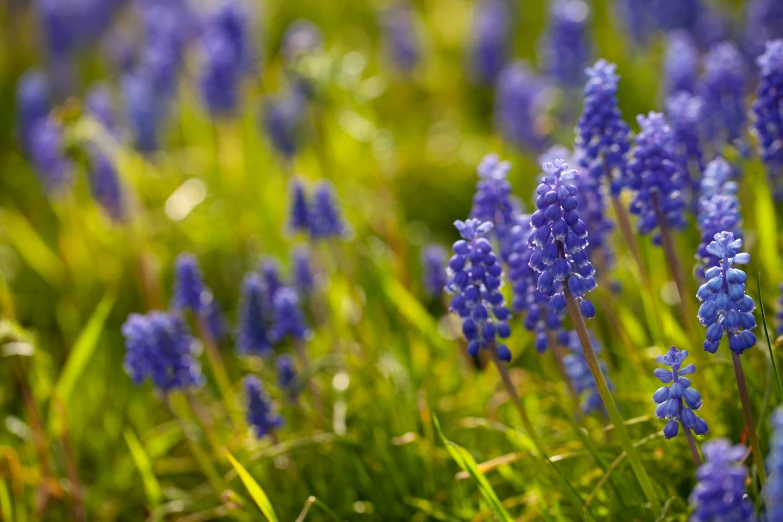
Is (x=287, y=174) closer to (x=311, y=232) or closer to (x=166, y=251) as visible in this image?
(x=166, y=251)

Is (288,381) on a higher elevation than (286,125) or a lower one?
lower

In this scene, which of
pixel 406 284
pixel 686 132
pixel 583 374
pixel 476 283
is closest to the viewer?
pixel 476 283

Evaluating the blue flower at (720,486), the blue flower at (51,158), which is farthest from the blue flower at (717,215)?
the blue flower at (51,158)

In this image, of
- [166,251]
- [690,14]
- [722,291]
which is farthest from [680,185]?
[166,251]

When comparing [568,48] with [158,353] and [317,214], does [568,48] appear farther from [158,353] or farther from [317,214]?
[158,353]

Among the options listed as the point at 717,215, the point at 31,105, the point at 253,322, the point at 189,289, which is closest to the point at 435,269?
the point at 253,322

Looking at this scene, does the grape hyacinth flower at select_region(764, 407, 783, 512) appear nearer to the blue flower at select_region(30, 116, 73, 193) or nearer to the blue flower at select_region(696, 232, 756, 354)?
the blue flower at select_region(696, 232, 756, 354)

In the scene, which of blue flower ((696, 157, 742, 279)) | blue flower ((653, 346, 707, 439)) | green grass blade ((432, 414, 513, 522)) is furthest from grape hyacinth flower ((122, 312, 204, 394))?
blue flower ((696, 157, 742, 279))
